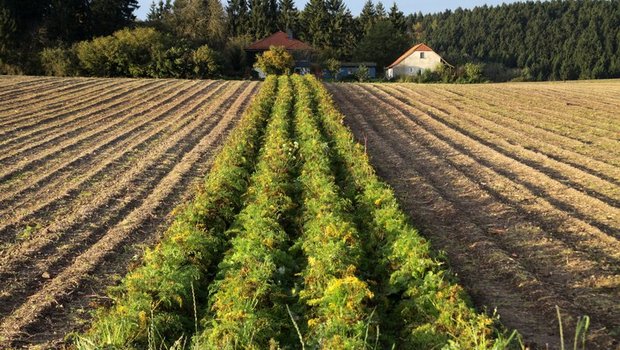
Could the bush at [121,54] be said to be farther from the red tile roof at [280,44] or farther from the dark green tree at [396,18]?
the dark green tree at [396,18]

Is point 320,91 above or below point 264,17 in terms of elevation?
below

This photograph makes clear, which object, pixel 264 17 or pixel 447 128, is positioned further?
pixel 264 17

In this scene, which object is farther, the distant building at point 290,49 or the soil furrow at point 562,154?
the distant building at point 290,49

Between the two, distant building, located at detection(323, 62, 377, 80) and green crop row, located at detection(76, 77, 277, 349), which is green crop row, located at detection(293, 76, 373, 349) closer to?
green crop row, located at detection(76, 77, 277, 349)

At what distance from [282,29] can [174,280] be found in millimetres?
88480

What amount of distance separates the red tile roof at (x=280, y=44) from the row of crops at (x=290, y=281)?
210 ft

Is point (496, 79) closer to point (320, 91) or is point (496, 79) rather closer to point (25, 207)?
point (320, 91)

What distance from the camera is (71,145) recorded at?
16516 mm

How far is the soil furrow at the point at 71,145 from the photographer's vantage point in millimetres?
13406

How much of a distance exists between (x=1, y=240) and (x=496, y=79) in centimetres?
7420

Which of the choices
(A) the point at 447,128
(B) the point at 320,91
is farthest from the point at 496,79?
(A) the point at 447,128

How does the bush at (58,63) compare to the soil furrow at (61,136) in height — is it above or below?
above

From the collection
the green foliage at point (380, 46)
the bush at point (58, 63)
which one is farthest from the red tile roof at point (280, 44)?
the bush at point (58, 63)

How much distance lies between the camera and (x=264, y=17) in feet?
284
